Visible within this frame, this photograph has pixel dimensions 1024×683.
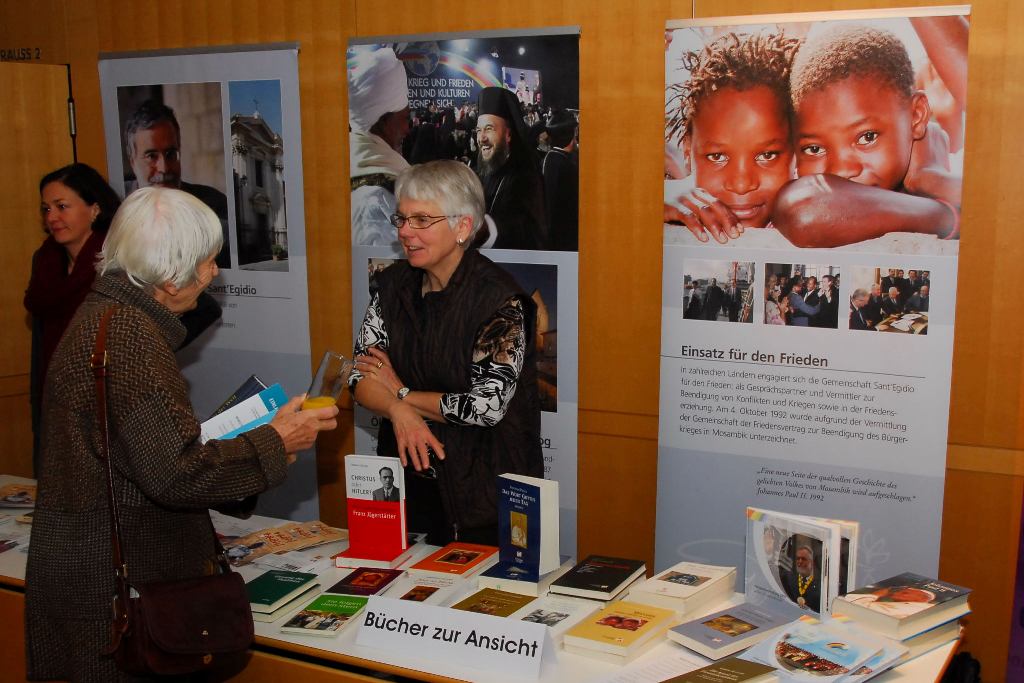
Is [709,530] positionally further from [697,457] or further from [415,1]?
[415,1]

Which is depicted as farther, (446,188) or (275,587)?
(446,188)

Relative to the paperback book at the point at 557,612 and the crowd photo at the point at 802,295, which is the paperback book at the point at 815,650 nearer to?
the paperback book at the point at 557,612

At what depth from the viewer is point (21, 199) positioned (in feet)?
15.3

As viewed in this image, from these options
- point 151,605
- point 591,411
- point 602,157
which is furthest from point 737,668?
point 602,157

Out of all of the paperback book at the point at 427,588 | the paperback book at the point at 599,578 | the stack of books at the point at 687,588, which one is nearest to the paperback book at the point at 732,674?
the stack of books at the point at 687,588

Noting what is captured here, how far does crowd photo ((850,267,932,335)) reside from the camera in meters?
3.07

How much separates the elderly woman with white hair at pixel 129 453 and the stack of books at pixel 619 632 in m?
0.76

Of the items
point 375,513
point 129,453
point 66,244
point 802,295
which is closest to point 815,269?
point 802,295

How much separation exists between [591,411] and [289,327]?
147 centimetres

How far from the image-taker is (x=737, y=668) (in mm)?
1975

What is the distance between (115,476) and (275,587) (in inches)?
25.4

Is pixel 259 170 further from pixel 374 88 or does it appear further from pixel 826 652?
pixel 826 652

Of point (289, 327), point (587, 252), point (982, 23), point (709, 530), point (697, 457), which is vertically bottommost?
point (709, 530)

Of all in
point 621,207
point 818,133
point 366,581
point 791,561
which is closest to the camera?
point 791,561
